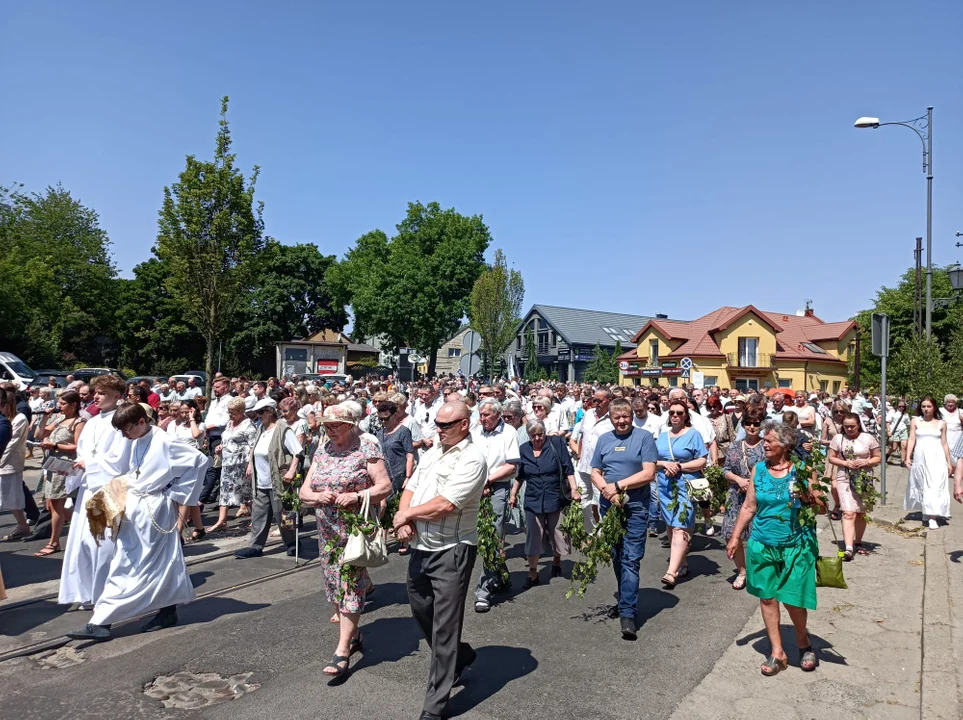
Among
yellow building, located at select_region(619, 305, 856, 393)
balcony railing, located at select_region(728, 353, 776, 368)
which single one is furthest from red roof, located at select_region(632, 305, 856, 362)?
balcony railing, located at select_region(728, 353, 776, 368)

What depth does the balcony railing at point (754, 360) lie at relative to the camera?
55.6 meters

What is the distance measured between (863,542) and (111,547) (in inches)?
332

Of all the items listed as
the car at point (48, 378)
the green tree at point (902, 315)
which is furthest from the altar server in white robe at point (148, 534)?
the green tree at point (902, 315)

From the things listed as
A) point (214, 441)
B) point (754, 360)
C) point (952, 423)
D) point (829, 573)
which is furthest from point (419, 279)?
point (829, 573)

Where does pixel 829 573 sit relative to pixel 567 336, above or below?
below

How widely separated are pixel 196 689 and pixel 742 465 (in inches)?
206

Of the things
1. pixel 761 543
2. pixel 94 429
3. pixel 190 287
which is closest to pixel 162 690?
pixel 94 429

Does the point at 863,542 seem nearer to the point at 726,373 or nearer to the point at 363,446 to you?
the point at 363,446

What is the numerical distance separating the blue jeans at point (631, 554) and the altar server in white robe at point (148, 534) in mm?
3532

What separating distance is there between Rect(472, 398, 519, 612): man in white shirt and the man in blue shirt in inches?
36.2

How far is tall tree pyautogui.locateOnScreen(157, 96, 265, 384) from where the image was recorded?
1656cm

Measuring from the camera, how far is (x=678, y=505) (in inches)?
285

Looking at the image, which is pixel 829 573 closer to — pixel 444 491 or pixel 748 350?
pixel 444 491

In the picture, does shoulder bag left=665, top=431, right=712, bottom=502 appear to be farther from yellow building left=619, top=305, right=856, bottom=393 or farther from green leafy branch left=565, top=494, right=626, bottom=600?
yellow building left=619, top=305, right=856, bottom=393
